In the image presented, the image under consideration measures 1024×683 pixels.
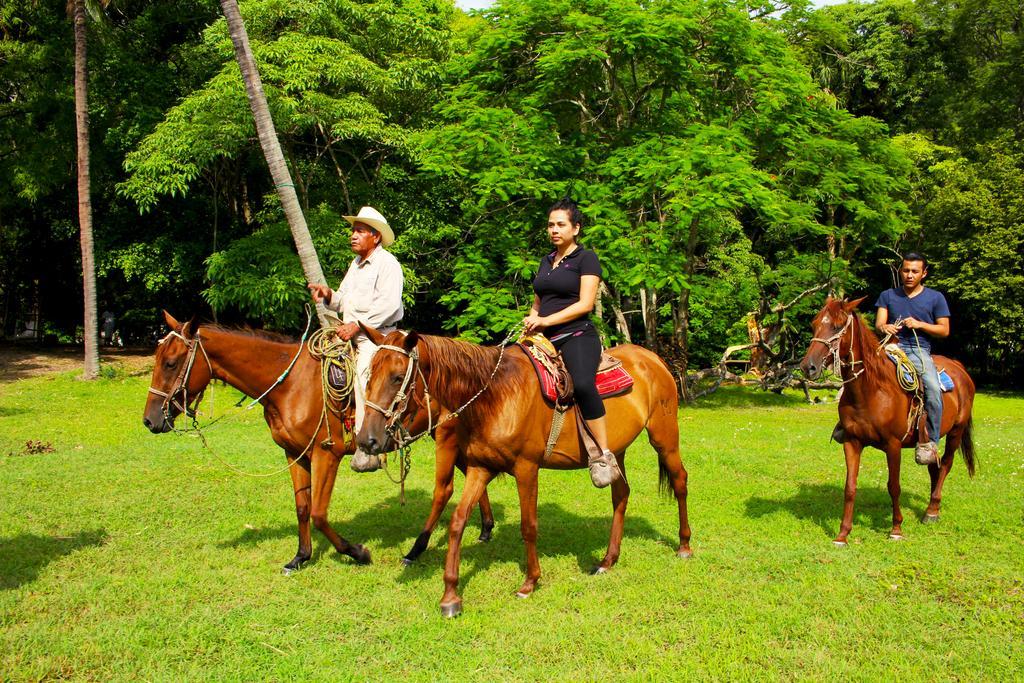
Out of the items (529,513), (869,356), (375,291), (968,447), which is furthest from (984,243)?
(375,291)

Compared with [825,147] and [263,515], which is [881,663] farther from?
[825,147]

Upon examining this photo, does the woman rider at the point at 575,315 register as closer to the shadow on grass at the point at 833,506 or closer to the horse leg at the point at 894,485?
the shadow on grass at the point at 833,506

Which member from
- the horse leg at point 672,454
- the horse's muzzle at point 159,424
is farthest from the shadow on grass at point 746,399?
the horse's muzzle at point 159,424

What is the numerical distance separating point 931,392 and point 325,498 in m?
6.37

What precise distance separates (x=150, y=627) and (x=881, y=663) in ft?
16.8

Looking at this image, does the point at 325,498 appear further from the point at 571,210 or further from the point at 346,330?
the point at 571,210

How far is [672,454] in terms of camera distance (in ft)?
23.3

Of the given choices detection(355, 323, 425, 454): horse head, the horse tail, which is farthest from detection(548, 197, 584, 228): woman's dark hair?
the horse tail

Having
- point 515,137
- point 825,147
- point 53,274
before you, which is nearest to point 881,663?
point 515,137

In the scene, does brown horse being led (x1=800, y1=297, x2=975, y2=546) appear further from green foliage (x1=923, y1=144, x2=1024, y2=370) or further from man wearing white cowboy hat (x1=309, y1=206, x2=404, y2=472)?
green foliage (x1=923, y1=144, x2=1024, y2=370)

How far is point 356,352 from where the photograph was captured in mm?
6457

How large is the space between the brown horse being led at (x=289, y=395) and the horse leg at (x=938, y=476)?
5587 millimetres

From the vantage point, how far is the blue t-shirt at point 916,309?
7699mm

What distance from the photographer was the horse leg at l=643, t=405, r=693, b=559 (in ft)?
22.7
